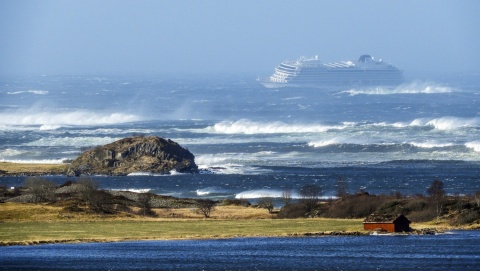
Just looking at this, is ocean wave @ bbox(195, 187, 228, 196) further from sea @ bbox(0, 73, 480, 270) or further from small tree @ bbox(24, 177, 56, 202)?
small tree @ bbox(24, 177, 56, 202)

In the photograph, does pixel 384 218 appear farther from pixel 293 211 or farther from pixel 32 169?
pixel 32 169

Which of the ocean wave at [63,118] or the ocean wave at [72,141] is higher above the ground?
the ocean wave at [63,118]

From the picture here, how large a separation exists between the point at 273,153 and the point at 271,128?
25.8 metres

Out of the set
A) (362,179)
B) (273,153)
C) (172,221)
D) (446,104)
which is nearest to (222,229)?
(172,221)

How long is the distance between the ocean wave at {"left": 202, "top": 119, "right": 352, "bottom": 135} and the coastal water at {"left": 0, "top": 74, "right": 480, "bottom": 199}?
102 mm

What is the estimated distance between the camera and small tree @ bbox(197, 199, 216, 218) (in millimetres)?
68738

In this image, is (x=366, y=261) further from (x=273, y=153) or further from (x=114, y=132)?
(x=114, y=132)

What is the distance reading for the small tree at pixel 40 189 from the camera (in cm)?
7331

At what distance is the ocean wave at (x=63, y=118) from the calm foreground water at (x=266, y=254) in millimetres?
85256

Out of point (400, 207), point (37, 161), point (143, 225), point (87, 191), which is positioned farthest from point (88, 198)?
point (37, 161)

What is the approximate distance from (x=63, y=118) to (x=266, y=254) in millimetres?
101417

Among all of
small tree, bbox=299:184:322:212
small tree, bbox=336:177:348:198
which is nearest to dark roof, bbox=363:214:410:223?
small tree, bbox=299:184:322:212

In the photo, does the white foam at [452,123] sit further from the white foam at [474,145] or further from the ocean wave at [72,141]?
the ocean wave at [72,141]

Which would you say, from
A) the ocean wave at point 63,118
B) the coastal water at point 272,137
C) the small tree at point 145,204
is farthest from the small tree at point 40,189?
the ocean wave at point 63,118
